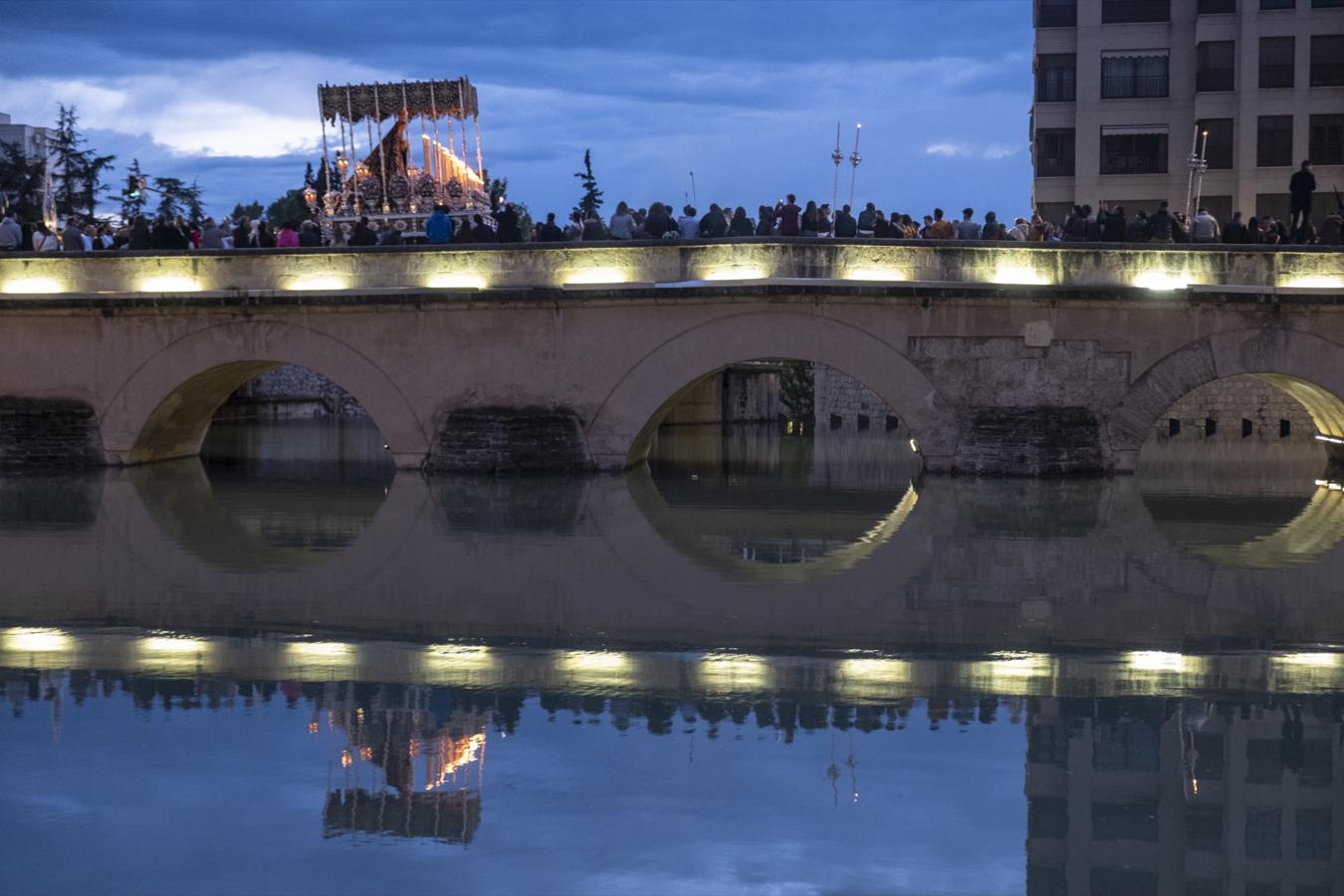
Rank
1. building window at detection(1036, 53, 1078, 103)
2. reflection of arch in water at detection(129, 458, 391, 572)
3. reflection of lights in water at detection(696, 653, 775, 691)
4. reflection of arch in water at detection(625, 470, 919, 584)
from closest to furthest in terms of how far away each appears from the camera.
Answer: reflection of lights in water at detection(696, 653, 775, 691), reflection of arch in water at detection(625, 470, 919, 584), reflection of arch in water at detection(129, 458, 391, 572), building window at detection(1036, 53, 1078, 103)

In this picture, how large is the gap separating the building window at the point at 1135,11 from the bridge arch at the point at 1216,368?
20.2 m

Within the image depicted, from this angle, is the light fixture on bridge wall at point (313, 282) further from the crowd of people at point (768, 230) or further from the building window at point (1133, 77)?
the building window at point (1133, 77)

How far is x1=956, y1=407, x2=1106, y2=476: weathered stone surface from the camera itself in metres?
23.3

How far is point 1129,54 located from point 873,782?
37207 millimetres

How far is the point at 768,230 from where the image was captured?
24578mm

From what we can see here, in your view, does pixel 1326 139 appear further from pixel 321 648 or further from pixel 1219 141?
pixel 321 648

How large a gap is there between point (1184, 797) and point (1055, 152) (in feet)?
122

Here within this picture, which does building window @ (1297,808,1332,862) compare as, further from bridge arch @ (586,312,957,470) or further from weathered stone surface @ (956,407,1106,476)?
bridge arch @ (586,312,957,470)

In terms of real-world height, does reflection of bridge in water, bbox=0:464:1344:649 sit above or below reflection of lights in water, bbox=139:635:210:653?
above

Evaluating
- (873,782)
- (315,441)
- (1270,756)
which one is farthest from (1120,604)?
(315,441)

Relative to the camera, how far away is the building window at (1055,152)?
139ft

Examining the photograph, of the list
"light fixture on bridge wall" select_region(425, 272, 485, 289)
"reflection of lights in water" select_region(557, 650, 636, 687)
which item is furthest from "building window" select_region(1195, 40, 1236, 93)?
"reflection of lights in water" select_region(557, 650, 636, 687)

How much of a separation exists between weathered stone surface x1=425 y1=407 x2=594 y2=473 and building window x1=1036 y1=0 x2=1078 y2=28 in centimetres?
2327

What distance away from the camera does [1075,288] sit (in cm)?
2316
